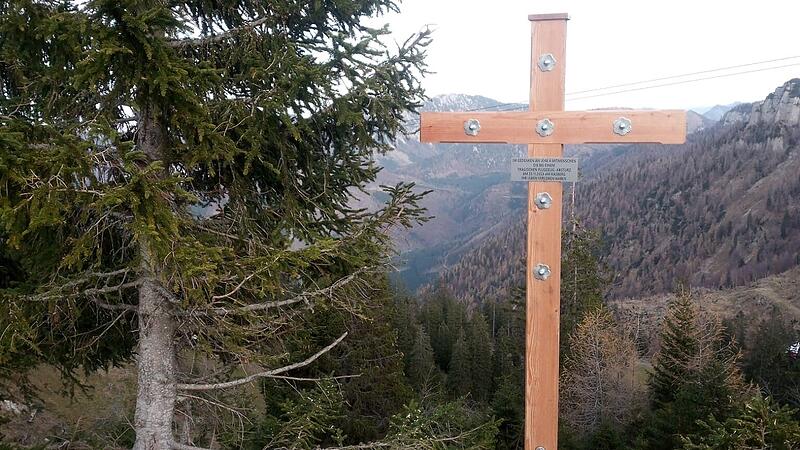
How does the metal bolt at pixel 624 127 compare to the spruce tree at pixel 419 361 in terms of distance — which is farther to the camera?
the spruce tree at pixel 419 361

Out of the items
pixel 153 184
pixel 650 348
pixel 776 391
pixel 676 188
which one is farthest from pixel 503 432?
pixel 676 188

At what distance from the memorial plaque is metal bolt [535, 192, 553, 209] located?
15 centimetres

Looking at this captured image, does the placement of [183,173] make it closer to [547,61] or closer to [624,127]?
[547,61]

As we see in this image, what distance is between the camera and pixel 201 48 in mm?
4246

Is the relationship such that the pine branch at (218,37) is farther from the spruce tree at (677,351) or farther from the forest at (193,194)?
the spruce tree at (677,351)

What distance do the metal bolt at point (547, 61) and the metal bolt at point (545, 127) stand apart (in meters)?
0.40

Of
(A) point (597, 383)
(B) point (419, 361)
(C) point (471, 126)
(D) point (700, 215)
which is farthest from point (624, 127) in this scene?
(D) point (700, 215)

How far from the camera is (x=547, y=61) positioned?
4020 mm

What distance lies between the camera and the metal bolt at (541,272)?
13.7 feet

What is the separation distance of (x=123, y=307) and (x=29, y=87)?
1.81 m

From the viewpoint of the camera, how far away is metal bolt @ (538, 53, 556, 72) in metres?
4.01

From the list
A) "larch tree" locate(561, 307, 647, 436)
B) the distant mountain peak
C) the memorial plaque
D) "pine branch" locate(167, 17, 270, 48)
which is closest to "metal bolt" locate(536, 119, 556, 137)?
the memorial plaque

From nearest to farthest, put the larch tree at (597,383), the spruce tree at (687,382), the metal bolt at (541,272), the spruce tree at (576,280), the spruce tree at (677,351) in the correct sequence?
the metal bolt at (541,272), the spruce tree at (687,382), the spruce tree at (677,351), the larch tree at (597,383), the spruce tree at (576,280)

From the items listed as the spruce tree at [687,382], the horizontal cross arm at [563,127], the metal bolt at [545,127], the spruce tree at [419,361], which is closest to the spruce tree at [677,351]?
the spruce tree at [687,382]
